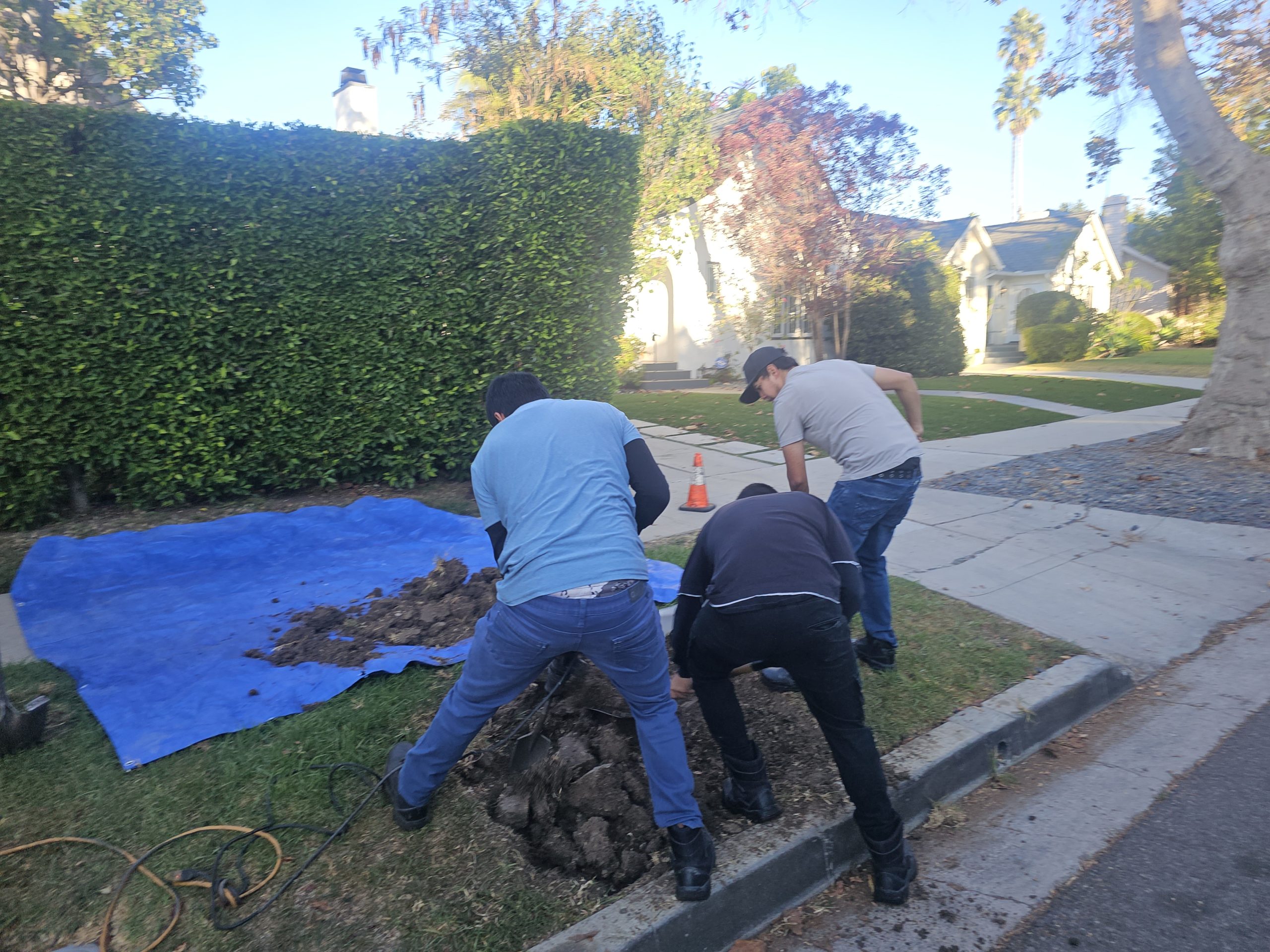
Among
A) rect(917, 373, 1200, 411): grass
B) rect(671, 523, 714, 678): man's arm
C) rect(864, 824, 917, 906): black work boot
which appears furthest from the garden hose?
rect(917, 373, 1200, 411): grass

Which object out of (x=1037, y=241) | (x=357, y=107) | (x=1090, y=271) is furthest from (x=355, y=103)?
(x=1090, y=271)

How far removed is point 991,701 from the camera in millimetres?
4121

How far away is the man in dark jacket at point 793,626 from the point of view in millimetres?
2783

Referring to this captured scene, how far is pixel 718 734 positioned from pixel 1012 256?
33.6 metres

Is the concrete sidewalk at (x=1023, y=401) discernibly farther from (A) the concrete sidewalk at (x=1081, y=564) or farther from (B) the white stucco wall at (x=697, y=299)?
(A) the concrete sidewalk at (x=1081, y=564)

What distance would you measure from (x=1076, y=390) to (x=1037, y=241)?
19064 millimetres

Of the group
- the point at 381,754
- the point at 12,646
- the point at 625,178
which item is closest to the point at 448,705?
the point at 381,754

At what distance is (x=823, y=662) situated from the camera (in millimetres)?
2797

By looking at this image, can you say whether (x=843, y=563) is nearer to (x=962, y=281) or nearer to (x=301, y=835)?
(x=301, y=835)

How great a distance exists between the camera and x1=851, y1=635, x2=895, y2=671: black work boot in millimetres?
4391

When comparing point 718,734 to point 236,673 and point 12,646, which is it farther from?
point 12,646

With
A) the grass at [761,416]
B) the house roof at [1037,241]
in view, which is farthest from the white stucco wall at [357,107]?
the house roof at [1037,241]

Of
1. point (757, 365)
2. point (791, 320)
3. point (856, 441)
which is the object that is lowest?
point (856, 441)

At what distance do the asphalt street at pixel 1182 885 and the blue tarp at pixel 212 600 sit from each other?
2846 millimetres
